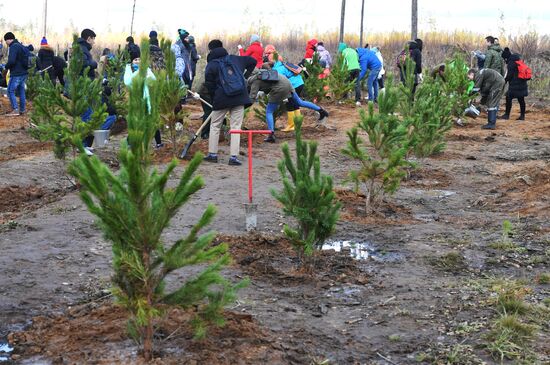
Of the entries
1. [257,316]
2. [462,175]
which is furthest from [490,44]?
[257,316]

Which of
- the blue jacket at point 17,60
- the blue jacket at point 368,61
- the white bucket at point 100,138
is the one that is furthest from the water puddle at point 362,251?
the blue jacket at point 368,61

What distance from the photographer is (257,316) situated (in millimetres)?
5445

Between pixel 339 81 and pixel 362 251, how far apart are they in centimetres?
1257

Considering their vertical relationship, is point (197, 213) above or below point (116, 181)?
below

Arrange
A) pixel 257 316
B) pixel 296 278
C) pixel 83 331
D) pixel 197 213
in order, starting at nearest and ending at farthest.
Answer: pixel 83 331 → pixel 257 316 → pixel 296 278 → pixel 197 213

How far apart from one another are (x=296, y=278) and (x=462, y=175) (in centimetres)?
621

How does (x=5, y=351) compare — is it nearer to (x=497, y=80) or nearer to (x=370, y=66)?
(x=497, y=80)

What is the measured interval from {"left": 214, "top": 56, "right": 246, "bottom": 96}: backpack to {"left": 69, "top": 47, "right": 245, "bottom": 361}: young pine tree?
269 inches

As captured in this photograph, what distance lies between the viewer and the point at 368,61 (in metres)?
20.1

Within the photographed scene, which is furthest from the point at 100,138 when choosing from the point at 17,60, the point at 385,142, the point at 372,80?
the point at 372,80

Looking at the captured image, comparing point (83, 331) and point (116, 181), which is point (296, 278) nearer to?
point (83, 331)

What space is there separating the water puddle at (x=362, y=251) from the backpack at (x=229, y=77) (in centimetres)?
426

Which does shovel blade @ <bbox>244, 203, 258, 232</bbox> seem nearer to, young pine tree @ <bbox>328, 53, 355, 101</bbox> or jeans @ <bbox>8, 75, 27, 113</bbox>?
jeans @ <bbox>8, 75, 27, 113</bbox>

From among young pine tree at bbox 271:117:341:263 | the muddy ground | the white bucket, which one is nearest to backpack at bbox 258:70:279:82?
the muddy ground
